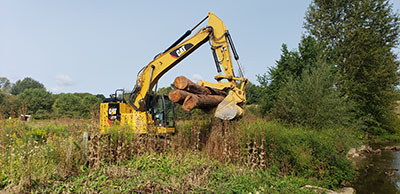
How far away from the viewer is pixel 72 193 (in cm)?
442

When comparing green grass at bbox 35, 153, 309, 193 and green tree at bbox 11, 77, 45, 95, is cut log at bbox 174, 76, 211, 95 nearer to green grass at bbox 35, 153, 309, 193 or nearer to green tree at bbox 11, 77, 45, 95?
green grass at bbox 35, 153, 309, 193

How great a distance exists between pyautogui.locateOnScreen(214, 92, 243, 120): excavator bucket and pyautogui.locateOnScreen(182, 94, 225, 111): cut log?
0.86ft

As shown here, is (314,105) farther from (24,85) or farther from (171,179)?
(24,85)

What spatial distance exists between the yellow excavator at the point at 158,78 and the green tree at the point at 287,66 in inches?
287

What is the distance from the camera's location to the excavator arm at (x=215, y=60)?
7579 mm

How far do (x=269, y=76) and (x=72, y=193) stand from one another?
13.4 m

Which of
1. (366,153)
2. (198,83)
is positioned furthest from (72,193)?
(366,153)

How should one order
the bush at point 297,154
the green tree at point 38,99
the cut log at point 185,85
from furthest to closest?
the green tree at point 38,99
the bush at point 297,154
the cut log at point 185,85

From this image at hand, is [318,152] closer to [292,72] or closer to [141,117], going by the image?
[141,117]

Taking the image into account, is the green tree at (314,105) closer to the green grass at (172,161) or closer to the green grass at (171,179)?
the green grass at (172,161)

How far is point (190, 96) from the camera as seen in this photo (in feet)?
21.5

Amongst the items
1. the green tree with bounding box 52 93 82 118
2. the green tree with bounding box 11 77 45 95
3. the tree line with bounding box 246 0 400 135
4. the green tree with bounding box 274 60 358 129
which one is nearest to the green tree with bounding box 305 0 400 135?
the tree line with bounding box 246 0 400 135

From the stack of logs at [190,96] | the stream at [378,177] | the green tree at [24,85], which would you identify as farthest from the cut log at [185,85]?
the green tree at [24,85]

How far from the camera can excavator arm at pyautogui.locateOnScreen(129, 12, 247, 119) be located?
758cm
